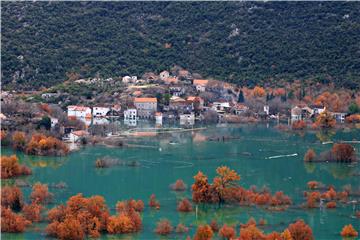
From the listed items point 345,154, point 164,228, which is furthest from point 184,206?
point 345,154

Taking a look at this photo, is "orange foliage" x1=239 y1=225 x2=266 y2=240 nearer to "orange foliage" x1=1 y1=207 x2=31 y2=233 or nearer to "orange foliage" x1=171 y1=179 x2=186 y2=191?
"orange foliage" x1=1 y1=207 x2=31 y2=233

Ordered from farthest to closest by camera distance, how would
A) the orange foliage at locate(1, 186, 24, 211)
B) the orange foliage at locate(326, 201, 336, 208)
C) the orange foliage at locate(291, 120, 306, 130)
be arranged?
the orange foliage at locate(291, 120, 306, 130) < the orange foliage at locate(326, 201, 336, 208) < the orange foliage at locate(1, 186, 24, 211)

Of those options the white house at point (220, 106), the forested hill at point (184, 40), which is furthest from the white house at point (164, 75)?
the white house at point (220, 106)

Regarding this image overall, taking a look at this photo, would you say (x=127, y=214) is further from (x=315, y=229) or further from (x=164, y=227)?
(x=315, y=229)

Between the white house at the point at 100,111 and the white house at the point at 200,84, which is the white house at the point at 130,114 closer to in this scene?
the white house at the point at 100,111

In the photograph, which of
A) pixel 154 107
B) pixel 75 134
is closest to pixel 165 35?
pixel 154 107

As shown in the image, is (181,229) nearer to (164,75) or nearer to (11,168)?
(11,168)

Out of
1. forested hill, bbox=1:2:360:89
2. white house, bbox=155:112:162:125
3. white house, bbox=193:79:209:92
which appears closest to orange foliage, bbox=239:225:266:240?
white house, bbox=155:112:162:125
